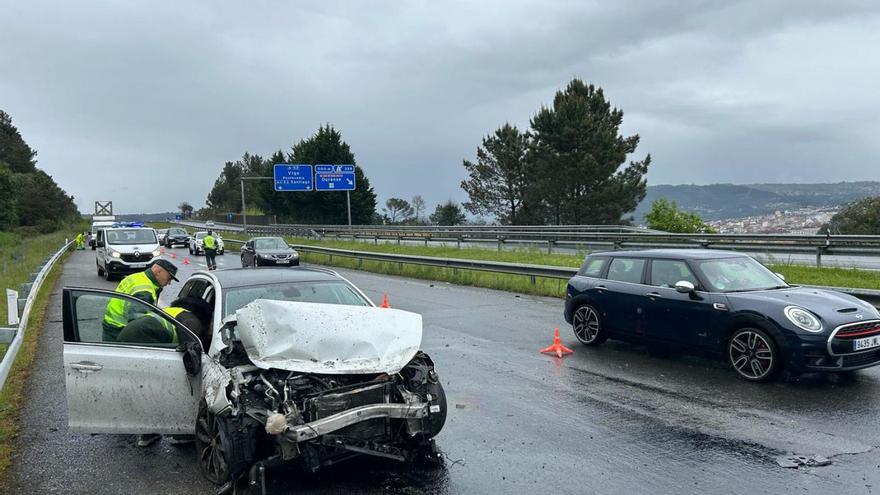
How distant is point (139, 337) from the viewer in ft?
16.6

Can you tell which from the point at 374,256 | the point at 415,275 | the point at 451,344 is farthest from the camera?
the point at 374,256

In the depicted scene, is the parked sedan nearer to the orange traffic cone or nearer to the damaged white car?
→ the orange traffic cone

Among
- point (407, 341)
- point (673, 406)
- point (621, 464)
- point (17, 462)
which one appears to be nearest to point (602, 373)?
point (673, 406)

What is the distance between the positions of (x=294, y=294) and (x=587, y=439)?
9.68 feet

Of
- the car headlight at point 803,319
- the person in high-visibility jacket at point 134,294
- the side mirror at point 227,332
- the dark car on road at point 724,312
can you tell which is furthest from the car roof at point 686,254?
the person in high-visibility jacket at point 134,294

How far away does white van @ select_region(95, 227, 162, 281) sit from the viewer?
2131 centimetres

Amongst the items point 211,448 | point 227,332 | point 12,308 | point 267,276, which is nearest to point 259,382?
point 211,448

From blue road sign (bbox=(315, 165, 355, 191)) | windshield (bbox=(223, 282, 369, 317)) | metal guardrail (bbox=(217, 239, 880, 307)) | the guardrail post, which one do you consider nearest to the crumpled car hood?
windshield (bbox=(223, 282, 369, 317))

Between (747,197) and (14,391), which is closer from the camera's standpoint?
(14,391)

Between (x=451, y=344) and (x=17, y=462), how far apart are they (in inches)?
234

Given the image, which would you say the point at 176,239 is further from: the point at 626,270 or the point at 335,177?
the point at 626,270

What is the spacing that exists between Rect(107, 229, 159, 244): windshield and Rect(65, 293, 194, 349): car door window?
1880 cm

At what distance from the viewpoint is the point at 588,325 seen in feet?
30.9

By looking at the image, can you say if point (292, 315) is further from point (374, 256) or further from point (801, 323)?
point (374, 256)
